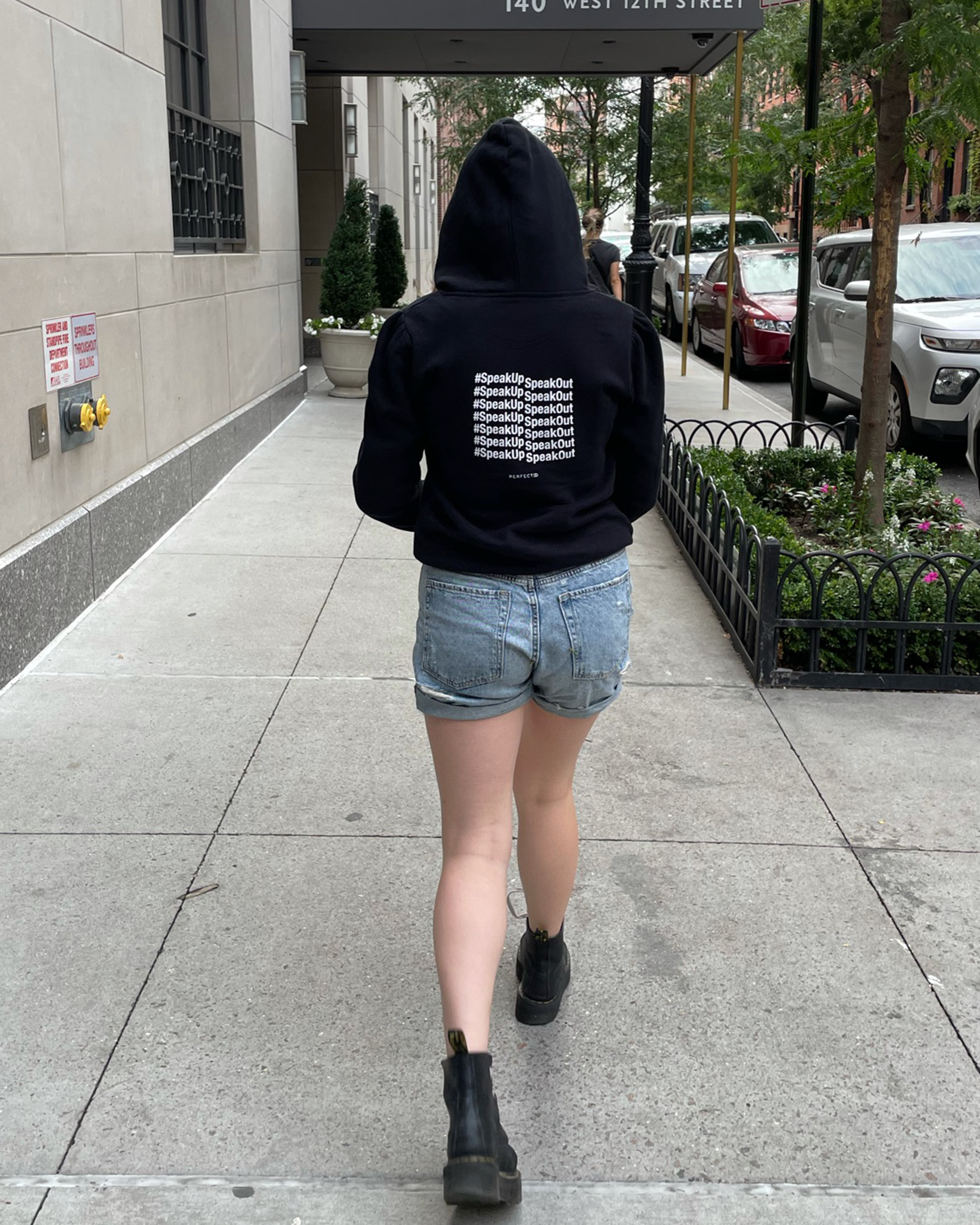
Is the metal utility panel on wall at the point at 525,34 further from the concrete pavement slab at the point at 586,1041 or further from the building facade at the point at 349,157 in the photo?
the concrete pavement slab at the point at 586,1041

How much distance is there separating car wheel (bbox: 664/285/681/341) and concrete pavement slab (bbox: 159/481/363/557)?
15.6 meters

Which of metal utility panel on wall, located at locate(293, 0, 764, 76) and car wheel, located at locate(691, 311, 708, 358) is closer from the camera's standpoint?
metal utility panel on wall, located at locate(293, 0, 764, 76)

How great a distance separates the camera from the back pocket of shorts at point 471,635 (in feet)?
8.25

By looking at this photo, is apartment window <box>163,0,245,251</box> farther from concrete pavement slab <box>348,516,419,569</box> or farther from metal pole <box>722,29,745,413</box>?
metal pole <box>722,29,745,413</box>

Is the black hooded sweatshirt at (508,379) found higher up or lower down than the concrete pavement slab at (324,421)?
higher up

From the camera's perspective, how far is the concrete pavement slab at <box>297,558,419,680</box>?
5.64 metres

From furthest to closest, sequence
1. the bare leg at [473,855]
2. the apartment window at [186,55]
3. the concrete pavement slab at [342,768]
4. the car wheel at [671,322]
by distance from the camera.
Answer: the car wheel at [671,322] < the apartment window at [186,55] < the concrete pavement slab at [342,768] < the bare leg at [473,855]

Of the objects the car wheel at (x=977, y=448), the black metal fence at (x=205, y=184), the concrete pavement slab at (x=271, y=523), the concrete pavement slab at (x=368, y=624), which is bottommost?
the concrete pavement slab at (x=368, y=624)

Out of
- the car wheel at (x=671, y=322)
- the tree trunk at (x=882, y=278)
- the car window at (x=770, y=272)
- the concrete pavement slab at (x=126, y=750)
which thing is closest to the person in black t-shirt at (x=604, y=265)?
the tree trunk at (x=882, y=278)

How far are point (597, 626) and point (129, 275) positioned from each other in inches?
208

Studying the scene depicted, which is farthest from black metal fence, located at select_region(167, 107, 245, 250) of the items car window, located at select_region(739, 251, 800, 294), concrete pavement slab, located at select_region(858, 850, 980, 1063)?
car window, located at select_region(739, 251, 800, 294)

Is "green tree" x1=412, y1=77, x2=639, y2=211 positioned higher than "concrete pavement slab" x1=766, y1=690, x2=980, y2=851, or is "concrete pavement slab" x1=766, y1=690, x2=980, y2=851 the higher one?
"green tree" x1=412, y1=77, x2=639, y2=211

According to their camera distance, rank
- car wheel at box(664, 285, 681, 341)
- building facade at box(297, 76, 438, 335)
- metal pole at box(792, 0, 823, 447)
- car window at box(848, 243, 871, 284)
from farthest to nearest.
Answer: car wheel at box(664, 285, 681, 341)
building facade at box(297, 76, 438, 335)
car window at box(848, 243, 871, 284)
metal pole at box(792, 0, 823, 447)

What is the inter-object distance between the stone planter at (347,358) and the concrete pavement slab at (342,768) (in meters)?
8.72
